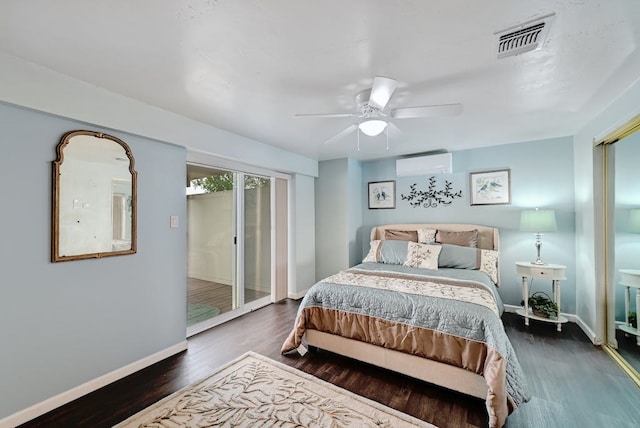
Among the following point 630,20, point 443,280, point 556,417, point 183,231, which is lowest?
point 556,417

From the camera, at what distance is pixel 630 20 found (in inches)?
55.8

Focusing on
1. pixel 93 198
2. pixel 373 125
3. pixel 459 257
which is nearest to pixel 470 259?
pixel 459 257

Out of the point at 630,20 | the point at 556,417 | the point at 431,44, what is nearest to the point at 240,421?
the point at 556,417

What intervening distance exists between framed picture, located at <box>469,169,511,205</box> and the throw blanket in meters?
1.78

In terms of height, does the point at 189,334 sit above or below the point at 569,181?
below

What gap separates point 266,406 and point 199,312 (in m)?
1.83

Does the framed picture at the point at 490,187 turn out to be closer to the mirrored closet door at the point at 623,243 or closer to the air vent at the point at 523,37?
the mirrored closet door at the point at 623,243

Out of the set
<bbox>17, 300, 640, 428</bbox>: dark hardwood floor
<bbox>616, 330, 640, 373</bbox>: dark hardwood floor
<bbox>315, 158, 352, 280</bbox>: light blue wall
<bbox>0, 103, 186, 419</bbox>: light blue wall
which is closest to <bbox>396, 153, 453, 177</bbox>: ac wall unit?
<bbox>315, 158, 352, 280</bbox>: light blue wall

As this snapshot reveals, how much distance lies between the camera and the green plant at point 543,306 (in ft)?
10.5

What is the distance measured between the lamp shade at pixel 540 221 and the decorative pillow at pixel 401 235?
1.39 m

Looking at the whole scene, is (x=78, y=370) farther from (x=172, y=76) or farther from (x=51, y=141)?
(x=172, y=76)

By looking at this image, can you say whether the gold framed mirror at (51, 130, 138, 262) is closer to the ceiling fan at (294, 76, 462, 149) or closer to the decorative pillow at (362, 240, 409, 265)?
the ceiling fan at (294, 76, 462, 149)

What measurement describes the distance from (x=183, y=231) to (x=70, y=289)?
1000 millimetres

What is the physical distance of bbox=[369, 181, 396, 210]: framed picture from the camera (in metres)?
4.71
